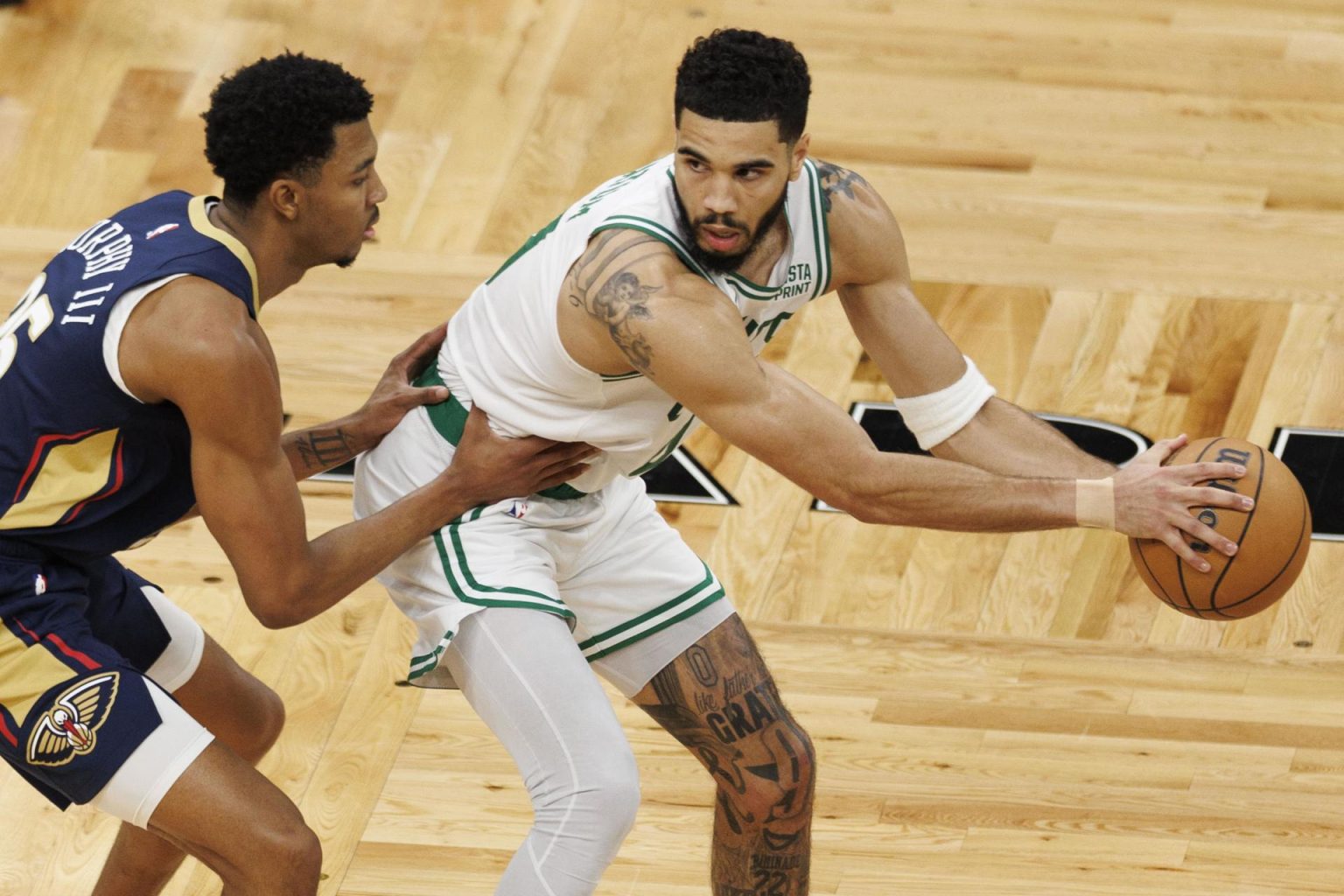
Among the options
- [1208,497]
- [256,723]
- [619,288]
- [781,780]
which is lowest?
[256,723]

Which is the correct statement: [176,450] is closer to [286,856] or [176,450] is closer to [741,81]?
[286,856]

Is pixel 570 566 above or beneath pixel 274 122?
beneath

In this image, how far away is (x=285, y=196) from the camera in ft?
9.87

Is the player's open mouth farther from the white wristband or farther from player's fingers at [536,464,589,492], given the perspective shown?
the white wristband

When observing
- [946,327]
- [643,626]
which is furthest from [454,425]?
[946,327]

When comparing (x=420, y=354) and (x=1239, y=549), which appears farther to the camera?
(x=420, y=354)

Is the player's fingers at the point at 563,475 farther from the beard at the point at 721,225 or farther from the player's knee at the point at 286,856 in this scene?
the player's knee at the point at 286,856

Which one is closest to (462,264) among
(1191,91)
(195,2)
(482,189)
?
(482,189)

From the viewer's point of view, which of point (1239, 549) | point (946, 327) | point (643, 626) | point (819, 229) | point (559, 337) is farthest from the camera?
point (946, 327)

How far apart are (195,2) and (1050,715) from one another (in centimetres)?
447

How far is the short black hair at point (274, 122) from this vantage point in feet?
9.74

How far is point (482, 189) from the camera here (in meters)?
6.33

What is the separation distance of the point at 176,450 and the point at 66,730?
44 centimetres

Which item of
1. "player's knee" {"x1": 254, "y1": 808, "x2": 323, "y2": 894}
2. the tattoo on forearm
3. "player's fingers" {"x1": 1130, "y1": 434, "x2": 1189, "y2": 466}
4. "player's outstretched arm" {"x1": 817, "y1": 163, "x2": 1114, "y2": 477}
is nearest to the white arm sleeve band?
"player's outstretched arm" {"x1": 817, "y1": 163, "x2": 1114, "y2": 477}
